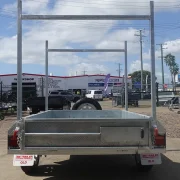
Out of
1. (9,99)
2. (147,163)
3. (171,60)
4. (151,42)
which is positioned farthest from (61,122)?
(171,60)

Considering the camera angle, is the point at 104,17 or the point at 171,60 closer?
the point at 104,17

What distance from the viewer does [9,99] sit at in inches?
1104

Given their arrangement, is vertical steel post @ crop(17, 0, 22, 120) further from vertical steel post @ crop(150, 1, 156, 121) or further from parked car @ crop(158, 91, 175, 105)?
parked car @ crop(158, 91, 175, 105)

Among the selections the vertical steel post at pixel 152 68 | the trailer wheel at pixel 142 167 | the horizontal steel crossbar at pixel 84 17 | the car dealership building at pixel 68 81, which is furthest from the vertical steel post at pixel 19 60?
the car dealership building at pixel 68 81

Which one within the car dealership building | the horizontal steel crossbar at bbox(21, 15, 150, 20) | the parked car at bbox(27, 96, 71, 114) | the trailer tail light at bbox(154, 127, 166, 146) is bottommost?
the trailer tail light at bbox(154, 127, 166, 146)

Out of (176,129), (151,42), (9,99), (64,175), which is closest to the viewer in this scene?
(64,175)

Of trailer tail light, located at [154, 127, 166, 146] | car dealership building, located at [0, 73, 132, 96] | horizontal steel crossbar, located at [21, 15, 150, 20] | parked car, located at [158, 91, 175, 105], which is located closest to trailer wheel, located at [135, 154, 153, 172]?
trailer tail light, located at [154, 127, 166, 146]

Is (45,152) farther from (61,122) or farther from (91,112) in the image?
(91,112)

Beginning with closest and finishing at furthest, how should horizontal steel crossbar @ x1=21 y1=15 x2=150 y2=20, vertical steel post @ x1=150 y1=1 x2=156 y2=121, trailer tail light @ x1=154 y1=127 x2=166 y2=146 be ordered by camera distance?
1. trailer tail light @ x1=154 y1=127 x2=166 y2=146
2. vertical steel post @ x1=150 y1=1 x2=156 y2=121
3. horizontal steel crossbar @ x1=21 y1=15 x2=150 y2=20

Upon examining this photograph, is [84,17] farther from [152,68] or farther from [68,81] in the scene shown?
[68,81]

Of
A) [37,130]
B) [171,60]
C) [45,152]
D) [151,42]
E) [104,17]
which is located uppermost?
[171,60]

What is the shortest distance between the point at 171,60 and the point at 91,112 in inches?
4142

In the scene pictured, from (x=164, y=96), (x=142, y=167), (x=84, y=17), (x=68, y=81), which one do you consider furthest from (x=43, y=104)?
(x=68, y=81)

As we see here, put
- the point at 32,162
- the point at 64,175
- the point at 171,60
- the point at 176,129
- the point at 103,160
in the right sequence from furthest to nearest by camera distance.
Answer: the point at 171,60 < the point at 176,129 < the point at 103,160 < the point at 64,175 < the point at 32,162
